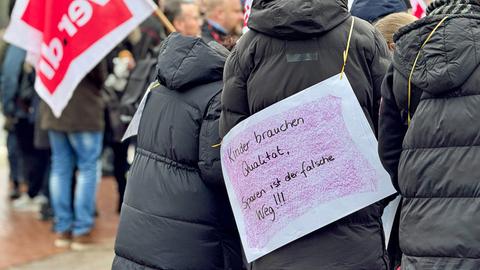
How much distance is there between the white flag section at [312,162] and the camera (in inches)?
181

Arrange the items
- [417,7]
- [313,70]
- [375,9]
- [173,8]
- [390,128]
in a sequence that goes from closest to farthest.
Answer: [390,128]
[313,70]
[375,9]
[417,7]
[173,8]

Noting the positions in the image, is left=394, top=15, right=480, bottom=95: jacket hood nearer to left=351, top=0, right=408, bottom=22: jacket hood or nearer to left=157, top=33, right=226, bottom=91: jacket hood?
left=157, top=33, right=226, bottom=91: jacket hood

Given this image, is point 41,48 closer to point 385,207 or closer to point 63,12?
point 63,12

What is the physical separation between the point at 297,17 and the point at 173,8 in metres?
3.64

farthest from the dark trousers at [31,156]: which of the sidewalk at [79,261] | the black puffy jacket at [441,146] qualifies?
the black puffy jacket at [441,146]

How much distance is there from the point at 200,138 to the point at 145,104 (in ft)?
1.51

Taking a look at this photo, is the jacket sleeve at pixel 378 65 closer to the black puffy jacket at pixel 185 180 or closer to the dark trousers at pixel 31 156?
the black puffy jacket at pixel 185 180

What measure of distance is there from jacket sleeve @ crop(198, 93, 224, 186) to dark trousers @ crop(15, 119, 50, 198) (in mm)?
5902

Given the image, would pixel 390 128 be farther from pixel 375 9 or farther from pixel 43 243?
pixel 43 243

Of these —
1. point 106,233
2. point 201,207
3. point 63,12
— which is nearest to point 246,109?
point 201,207

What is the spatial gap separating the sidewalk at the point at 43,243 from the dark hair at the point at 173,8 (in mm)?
2013

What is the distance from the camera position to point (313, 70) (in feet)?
15.1

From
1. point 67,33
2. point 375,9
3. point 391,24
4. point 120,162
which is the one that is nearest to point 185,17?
point 67,33

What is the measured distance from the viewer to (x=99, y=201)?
11.4 metres
